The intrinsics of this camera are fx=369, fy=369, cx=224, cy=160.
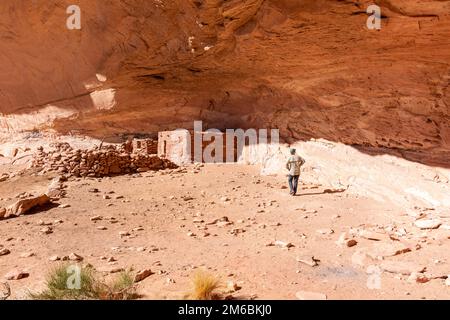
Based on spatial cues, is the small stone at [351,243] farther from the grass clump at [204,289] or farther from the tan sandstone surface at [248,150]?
the grass clump at [204,289]

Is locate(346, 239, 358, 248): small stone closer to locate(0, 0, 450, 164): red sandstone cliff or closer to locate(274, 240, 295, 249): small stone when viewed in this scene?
locate(274, 240, 295, 249): small stone

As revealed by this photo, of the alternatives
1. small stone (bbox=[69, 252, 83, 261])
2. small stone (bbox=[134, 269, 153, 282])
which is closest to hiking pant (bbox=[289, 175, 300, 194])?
small stone (bbox=[134, 269, 153, 282])

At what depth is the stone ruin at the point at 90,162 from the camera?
29.5 ft

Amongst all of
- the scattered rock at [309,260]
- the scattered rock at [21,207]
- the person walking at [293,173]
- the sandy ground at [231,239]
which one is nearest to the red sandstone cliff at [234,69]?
the person walking at [293,173]

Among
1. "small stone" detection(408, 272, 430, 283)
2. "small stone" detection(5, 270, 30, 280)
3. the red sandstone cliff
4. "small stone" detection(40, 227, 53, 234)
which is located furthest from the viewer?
the red sandstone cliff

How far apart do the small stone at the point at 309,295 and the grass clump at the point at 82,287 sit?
1412 mm

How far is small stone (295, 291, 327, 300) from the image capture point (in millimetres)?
3057

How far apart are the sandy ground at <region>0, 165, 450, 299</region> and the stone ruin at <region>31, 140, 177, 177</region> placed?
3.12 ft

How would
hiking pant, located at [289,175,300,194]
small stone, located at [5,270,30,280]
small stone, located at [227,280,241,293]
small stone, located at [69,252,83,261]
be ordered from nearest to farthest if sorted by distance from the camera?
small stone, located at [227,280,241,293]
small stone, located at [5,270,30,280]
small stone, located at [69,252,83,261]
hiking pant, located at [289,175,300,194]

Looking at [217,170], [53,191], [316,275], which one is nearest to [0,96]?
[53,191]

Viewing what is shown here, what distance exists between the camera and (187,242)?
15.7 ft

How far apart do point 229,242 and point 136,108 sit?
727 centimetres

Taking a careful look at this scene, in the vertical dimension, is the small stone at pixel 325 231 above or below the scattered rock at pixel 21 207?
below
